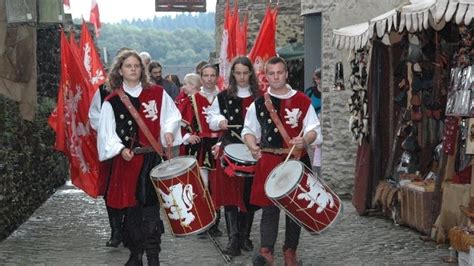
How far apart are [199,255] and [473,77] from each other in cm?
272

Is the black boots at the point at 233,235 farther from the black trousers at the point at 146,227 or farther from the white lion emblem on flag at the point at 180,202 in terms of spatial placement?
the white lion emblem on flag at the point at 180,202

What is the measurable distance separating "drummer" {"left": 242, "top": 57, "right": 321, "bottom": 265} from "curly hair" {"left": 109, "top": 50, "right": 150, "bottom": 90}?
0.87 metres

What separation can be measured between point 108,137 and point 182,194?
2.37ft

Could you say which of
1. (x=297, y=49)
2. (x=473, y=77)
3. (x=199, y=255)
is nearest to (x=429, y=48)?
(x=473, y=77)

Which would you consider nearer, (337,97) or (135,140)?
(135,140)

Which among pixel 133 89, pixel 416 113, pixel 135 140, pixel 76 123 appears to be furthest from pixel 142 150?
pixel 416 113

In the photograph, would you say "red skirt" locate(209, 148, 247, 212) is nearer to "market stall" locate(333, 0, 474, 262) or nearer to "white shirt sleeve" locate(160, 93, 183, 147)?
"white shirt sleeve" locate(160, 93, 183, 147)

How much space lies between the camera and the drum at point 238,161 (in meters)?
8.00

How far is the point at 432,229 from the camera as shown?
354 inches

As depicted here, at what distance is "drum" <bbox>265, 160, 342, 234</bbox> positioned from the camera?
6785 millimetres

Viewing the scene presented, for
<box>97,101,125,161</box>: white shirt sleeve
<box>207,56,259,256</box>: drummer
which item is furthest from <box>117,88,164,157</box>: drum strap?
<box>207,56,259,256</box>: drummer

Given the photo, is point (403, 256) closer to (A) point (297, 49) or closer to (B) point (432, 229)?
(B) point (432, 229)

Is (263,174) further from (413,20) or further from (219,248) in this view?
(413,20)

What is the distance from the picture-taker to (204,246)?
902cm
